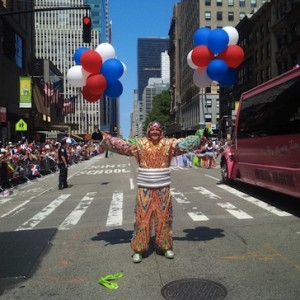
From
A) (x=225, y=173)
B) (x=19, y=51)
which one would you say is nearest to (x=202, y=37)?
(x=225, y=173)

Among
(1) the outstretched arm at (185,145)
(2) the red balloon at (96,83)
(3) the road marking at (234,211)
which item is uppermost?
(2) the red balloon at (96,83)

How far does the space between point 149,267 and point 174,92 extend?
141 metres

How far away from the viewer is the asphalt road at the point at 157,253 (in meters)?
4.81

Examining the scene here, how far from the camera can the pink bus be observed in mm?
9172

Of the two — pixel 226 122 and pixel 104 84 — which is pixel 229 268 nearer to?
pixel 104 84

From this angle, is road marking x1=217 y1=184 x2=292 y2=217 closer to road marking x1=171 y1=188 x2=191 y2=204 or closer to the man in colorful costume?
road marking x1=171 y1=188 x2=191 y2=204

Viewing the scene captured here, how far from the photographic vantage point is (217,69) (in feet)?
22.1

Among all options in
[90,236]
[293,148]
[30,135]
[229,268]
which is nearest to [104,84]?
[90,236]

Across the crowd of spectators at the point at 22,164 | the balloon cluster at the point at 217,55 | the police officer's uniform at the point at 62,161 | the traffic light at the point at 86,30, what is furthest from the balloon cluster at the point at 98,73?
the police officer's uniform at the point at 62,161

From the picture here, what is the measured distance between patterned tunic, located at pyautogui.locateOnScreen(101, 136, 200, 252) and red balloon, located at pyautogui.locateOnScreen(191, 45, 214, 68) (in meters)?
1.65

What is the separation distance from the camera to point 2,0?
42.0 metres

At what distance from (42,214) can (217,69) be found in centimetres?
580

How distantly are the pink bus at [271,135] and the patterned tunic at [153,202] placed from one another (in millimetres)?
4047

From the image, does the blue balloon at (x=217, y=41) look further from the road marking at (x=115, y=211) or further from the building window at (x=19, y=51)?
the building window at (x=19, y=51)
